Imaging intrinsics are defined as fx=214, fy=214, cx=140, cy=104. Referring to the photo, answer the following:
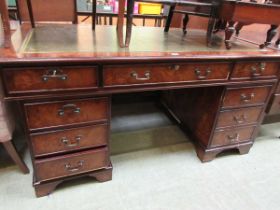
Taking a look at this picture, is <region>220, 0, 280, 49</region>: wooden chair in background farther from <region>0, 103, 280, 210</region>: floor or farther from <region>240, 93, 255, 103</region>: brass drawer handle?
<region>0, 103, 280, 210</region>: floor

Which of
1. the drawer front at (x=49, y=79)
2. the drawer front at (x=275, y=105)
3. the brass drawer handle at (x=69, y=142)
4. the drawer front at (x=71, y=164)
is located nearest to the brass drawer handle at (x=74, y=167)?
the drawer front at (x=71, y=164)

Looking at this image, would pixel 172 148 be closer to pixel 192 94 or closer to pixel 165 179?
pixel 165 179

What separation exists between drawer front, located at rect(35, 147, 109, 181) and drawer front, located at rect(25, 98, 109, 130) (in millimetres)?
196

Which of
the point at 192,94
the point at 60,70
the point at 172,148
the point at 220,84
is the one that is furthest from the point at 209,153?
the point at 60,70

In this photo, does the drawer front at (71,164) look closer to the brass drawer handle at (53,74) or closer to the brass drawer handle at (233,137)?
the brass drawer handle at (53,74)

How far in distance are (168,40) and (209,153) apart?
31.0 inches

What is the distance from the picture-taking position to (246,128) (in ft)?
4.72

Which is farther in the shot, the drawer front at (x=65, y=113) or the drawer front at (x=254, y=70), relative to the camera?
the drawer front at (x=254, y=70)

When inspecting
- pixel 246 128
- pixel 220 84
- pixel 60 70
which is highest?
pixel 60 70

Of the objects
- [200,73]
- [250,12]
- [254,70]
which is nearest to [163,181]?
[200,73]

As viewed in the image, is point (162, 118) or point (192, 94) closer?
point (192, 94)

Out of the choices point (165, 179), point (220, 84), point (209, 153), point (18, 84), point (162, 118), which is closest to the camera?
point (18, 84)

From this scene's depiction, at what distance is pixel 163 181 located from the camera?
130cm

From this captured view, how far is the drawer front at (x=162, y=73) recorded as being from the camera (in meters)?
0.91
